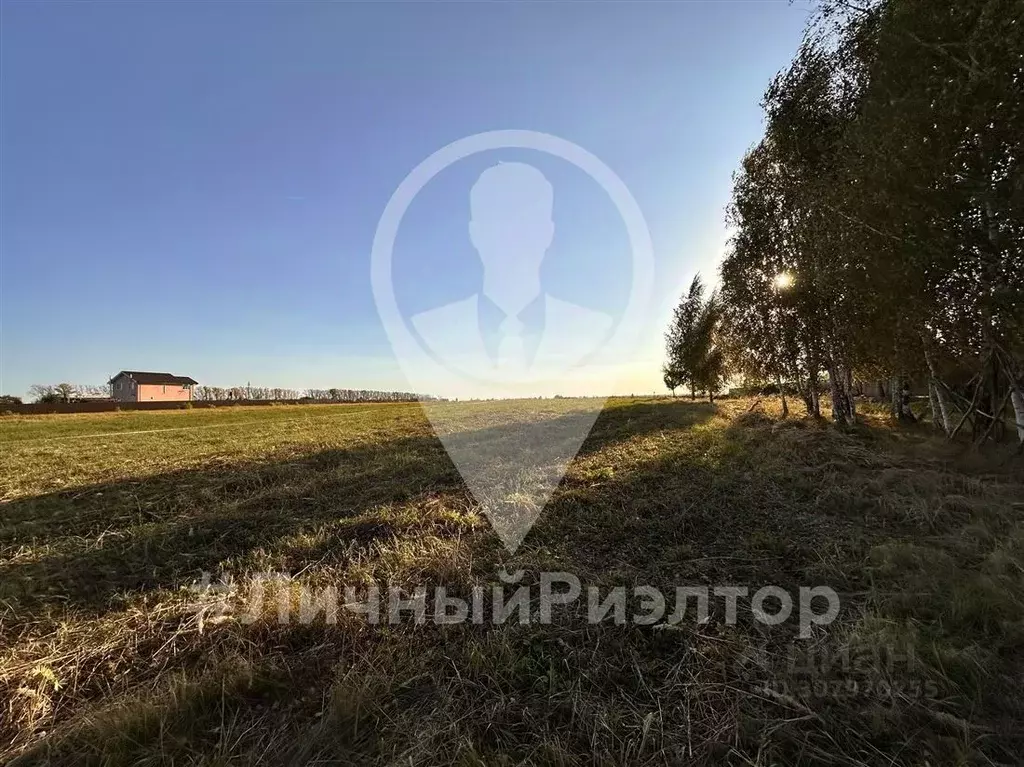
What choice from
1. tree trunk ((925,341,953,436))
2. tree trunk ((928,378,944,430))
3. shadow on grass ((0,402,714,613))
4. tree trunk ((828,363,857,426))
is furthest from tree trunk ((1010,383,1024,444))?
shadow on grass ((0,402,714,613))

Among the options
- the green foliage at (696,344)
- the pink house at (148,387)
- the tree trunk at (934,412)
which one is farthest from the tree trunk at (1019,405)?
the pink house at (148,387)

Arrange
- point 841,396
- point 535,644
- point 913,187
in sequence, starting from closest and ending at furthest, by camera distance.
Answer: point 535,644, point 913,187, point 841,396

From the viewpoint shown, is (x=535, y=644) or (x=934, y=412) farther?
(x=934, y=412)

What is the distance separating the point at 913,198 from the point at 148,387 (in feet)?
367

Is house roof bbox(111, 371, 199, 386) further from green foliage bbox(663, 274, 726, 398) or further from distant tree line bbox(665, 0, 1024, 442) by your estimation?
distant tree line bbox(665, 0, 1024, 442)

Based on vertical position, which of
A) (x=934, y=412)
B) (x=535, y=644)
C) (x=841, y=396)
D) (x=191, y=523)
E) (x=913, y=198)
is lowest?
(x=535, y=644)

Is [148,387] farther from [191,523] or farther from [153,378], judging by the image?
[191,523]

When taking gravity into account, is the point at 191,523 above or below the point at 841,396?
below

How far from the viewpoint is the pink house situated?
87.2 meters

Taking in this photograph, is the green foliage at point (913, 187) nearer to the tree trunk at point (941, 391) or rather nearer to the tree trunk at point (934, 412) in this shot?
the tree trunk at point (941, 391)

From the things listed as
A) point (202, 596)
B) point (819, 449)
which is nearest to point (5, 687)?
point (202, 596)

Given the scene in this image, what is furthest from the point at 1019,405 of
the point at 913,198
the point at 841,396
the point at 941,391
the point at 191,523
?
the point at 191,523

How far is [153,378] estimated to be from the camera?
298 feet

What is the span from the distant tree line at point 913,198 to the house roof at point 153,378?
358 feet
